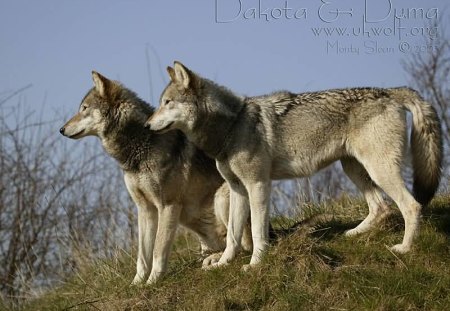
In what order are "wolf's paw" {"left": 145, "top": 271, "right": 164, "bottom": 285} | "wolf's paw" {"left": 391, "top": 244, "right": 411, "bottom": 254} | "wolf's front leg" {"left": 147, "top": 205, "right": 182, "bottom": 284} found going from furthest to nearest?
"wolf's front leg" {"left": 147, "top": 205, "right": 182, "bottom": 284} → "wolf's paw" {"left": 145, "top": 271, "right": 164, "bottom": 285} → "wolf's paw" {"left": 391, "top": 244, "right": 411, "bottom": 254}

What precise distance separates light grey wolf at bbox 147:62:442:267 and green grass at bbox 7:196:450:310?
10.9 inches

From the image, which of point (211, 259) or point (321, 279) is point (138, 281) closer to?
point (211, 259)

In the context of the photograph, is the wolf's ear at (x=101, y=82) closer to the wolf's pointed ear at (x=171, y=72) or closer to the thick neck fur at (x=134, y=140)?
the thick neck fur at (x=134, y=140)

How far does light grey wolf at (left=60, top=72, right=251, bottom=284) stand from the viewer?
7.24m

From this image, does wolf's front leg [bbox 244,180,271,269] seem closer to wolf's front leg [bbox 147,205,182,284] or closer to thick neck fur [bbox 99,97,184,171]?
wolf's front leg [bbox 147,205,182,284]

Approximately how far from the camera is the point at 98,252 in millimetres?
9781

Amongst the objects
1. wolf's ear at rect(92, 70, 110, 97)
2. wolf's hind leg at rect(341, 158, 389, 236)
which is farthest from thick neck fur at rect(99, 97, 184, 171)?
wolf's hind leg at rect(341, 158, 389, 236)

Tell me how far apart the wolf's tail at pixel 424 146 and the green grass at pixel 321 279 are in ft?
1.54

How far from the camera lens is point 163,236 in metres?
7.25

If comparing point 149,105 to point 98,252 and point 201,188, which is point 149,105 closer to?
point 201,188

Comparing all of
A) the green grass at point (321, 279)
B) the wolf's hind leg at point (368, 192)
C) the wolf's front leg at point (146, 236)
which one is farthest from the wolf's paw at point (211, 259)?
the wolf's hind leg at point (368, 192)

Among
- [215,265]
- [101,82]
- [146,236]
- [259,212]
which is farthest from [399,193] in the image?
[101,82]

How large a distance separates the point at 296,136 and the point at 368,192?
1.16 meters

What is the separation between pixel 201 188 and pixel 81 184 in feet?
19.7
